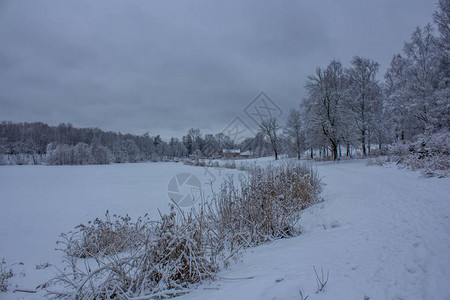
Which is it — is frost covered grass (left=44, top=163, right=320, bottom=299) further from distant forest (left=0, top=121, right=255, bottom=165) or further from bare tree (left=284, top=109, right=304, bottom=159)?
bare tree (left=284, top=109, right=304, bottom=159)

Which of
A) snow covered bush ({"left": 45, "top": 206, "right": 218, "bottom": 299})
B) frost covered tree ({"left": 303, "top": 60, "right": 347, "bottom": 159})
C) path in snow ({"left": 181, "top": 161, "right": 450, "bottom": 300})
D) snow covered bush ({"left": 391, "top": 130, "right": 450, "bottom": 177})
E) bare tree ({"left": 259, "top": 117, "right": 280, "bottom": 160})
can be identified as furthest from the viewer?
bare tree ({"left": 259, "top": 117, "right": 280, "bottom": 160})

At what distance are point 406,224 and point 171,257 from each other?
337 cm

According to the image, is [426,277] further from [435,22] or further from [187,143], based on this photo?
[187,143]

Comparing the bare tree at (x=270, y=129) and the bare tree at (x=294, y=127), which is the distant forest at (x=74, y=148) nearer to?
the bare tree at (x=270, y=129)

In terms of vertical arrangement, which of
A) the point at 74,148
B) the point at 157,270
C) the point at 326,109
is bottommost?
the point at 157,270

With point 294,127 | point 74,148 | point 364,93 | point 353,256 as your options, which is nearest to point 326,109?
point 364,93

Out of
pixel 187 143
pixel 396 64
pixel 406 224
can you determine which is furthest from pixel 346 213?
pixel 187 143

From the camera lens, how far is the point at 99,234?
5152mm

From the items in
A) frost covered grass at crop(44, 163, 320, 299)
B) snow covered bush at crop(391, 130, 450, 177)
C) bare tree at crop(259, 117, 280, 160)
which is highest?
bare tree at crop(259, 117, 280, 160)

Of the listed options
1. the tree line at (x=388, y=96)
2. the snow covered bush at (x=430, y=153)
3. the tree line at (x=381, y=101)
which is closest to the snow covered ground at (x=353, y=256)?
the snow covered bush at (x=430, y=153)

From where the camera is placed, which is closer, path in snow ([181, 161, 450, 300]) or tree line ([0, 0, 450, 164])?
path in snow ([181, 161, 450, 300])

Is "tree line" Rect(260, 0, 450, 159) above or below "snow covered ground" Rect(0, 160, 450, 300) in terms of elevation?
above

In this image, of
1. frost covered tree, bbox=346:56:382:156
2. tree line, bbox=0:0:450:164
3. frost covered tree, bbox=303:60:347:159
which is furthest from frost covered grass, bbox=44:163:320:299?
frost covered tree, bbox=346:56:382:156

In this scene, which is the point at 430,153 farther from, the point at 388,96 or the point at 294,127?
the point at 294,127
